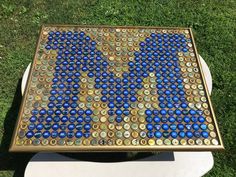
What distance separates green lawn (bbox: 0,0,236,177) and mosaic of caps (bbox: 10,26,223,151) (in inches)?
54.3

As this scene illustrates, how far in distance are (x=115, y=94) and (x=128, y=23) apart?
3.17m

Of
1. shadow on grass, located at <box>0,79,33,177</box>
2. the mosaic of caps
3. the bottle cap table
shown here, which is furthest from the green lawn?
the mosaic of caps

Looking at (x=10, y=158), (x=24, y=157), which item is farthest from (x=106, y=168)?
(x=10, y=158)

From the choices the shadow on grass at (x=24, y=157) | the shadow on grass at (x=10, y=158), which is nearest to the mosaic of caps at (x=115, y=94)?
the shadow on grass at (x=24, y=157)

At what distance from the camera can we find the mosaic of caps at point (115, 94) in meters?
3.31

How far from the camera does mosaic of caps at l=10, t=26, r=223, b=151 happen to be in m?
3.31

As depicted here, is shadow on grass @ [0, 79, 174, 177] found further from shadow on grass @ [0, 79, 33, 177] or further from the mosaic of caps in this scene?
the mosaic of caps

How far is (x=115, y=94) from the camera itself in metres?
3.74

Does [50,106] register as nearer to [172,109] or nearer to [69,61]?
[69,61]

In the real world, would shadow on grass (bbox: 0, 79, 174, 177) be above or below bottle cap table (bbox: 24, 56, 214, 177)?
below

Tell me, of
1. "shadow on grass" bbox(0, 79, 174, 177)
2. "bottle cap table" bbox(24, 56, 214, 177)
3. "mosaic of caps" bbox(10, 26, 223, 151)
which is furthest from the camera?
"shadow on grass" bbox(0, 79, 174, 177)

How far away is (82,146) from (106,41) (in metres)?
1.74

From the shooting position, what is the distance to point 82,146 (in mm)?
3234

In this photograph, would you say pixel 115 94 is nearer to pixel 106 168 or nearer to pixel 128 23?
pixel 106 168
